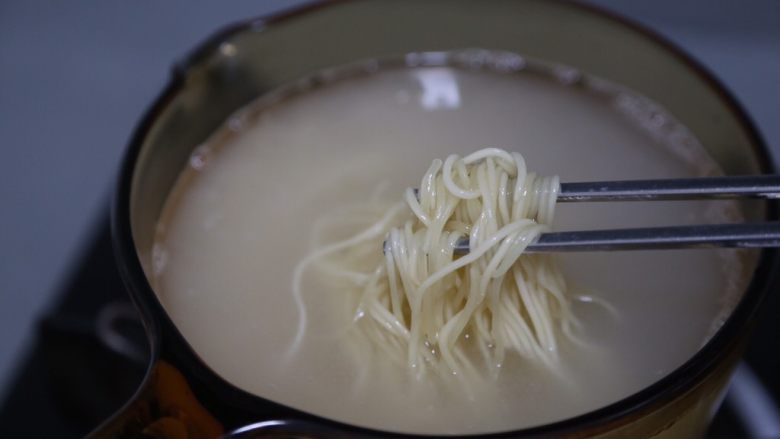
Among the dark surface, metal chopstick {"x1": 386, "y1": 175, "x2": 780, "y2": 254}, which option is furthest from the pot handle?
the dark surface

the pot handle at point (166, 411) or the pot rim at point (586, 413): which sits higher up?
the pot rim at point (586, 413)

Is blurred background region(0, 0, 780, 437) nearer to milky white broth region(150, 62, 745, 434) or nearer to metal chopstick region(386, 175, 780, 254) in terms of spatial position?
milky white broth region(150, 62, 745, 434)

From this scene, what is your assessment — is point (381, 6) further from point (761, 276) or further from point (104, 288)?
point (104, 288)

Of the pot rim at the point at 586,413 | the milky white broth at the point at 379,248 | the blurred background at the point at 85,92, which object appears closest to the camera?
the pot rim at the point at 586,413

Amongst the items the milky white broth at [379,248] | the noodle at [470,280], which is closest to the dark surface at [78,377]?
the milky white broth at [379,248]

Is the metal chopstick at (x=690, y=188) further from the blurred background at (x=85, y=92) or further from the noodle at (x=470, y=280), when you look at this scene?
the blurred background at (x=85, y=92)

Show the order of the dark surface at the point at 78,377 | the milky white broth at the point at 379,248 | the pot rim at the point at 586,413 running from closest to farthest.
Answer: the pot rim at the point at 586,413, the milky white broth at the point at 379,248, the dark surface at the point at 78,377
